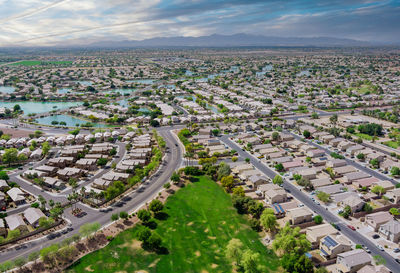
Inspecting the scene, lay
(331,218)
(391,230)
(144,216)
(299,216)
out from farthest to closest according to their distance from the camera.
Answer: (331,218) < (144,216) < (299,216) < (391,230)

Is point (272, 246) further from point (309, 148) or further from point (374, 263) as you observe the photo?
point (309, 148)

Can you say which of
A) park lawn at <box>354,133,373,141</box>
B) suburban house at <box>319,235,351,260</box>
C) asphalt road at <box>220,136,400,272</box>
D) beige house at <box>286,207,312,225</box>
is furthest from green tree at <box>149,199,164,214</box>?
park lawn at <box>354,133,373,141</box>

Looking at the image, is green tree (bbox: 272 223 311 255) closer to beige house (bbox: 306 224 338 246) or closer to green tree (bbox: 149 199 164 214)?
beige house (bbox: 306 224 338 246)

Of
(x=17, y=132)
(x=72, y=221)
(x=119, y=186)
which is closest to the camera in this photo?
(x=72, y=221)

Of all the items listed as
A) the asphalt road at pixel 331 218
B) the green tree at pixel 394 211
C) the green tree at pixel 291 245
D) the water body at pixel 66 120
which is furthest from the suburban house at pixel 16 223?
the green tree at pixel 394 211

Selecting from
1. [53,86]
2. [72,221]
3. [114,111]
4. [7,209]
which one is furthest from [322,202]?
[53,86]

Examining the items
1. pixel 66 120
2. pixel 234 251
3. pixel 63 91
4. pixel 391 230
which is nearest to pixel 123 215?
pixel 234 251

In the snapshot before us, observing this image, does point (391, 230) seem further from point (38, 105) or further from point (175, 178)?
point (38, 105)
